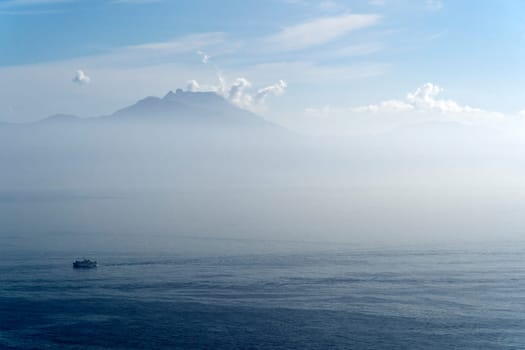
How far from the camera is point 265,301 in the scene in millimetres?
26359

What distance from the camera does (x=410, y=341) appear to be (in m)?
21.6

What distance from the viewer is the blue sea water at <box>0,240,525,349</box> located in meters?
21.8

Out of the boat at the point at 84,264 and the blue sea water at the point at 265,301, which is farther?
the boat at the point at 84,264

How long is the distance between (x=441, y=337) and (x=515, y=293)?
693 centimetres

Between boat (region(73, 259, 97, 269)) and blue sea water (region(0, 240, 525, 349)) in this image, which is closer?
blue sea water (region(0, 240, 525, 349))

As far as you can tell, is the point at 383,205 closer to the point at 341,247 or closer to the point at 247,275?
the point at 341,247

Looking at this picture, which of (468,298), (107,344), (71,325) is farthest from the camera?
(468,298)

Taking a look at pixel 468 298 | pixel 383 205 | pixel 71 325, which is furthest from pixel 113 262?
pixel 383 205

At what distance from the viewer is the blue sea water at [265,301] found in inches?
858

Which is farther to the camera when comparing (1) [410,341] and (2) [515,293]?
(2) [515,293]

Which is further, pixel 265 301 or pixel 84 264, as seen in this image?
pixel 84 264

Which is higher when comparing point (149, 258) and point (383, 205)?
point (383, 205)

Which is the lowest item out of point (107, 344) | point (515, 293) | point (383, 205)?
point (107, 344)

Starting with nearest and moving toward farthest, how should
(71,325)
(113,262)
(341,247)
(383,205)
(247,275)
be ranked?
(71,325) → (247,275) → (113,262) → (341,247) → (383,205)
